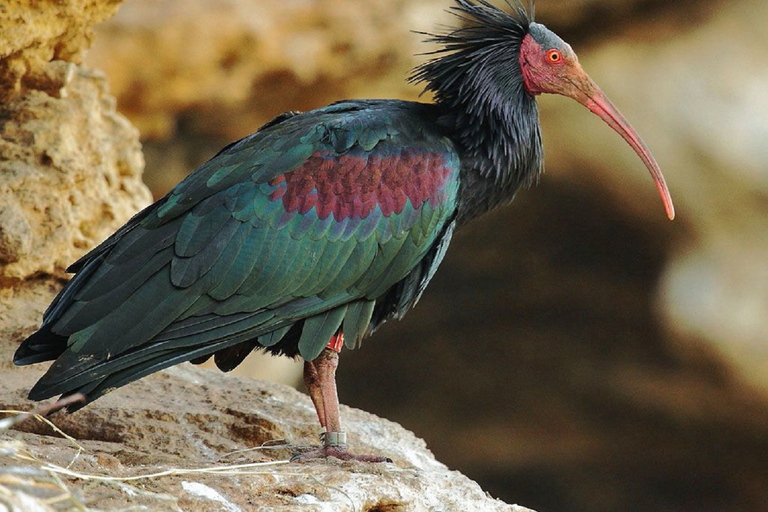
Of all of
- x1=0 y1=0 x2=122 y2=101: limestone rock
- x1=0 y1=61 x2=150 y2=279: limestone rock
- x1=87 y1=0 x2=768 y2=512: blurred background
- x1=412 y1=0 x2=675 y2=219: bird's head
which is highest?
x1=87 y1=0 x2=768 y2=512: blurred background

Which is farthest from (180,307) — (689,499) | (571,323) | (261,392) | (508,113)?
(689,499)

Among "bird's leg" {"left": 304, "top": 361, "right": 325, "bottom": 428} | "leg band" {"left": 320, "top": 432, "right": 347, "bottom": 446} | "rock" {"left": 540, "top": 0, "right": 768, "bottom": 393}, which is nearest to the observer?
"leg band" {"left": 320, "top": 432, "right": 347, "bottom": 446}

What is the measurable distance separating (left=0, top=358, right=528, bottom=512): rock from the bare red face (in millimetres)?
1983

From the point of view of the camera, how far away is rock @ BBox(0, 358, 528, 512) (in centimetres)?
472

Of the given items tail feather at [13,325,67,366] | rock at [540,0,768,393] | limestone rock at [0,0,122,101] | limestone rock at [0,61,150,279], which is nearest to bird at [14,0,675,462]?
tail feather at [13,325,67,366]

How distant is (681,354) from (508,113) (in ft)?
22.0

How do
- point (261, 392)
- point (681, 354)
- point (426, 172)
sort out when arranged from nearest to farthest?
point (426, 172) → point (261, 392) → point (681, 354)

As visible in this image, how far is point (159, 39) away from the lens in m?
10.6

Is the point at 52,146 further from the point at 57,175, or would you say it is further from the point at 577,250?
the point at 577,250

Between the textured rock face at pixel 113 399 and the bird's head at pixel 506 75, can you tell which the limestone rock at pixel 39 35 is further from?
the bird's head at pixel 506 75

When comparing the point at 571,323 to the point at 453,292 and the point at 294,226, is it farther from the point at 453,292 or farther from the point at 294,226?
the point at 294,226

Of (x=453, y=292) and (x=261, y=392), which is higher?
(x=453, y=292)

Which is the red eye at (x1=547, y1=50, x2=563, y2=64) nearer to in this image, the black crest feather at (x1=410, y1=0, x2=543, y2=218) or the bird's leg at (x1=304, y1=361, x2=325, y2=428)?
the black crest feather at (x1=410, y1=0, x2=543, y2=218)

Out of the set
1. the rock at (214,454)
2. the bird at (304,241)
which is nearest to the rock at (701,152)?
the bird at (304,241)
